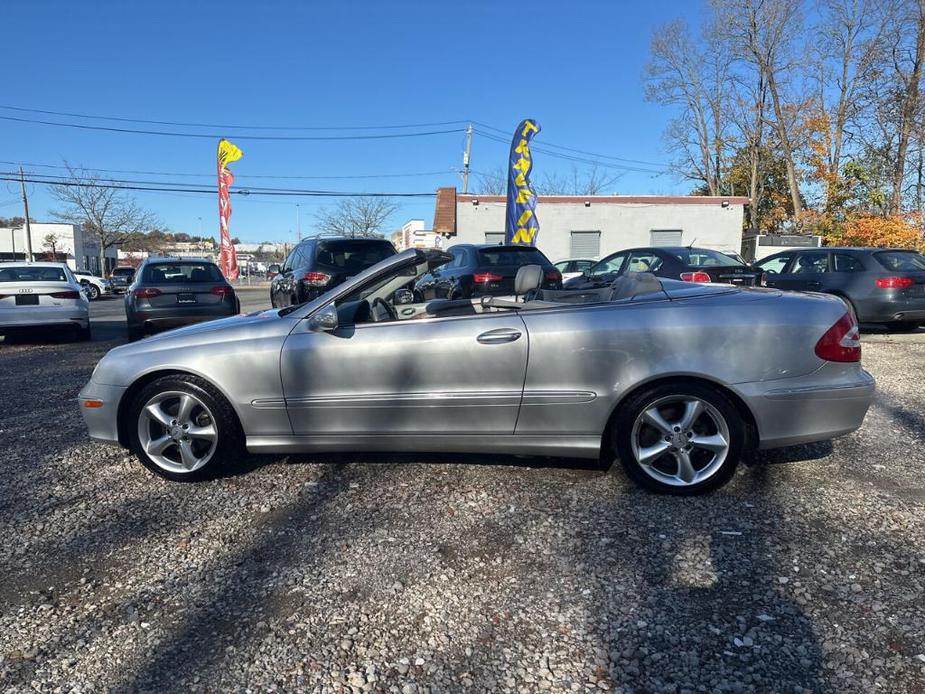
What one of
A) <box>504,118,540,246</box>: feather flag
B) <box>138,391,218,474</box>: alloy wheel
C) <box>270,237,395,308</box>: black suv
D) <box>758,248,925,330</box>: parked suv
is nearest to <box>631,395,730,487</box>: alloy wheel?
<box>138,391,218,474</box>: alloy wheel

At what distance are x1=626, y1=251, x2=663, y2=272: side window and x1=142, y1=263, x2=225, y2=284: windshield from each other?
697cm

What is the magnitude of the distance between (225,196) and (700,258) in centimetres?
2719

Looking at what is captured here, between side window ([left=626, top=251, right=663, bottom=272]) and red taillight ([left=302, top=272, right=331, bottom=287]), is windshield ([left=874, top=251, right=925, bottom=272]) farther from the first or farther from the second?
red taillight ([left=302, top=272, right=331, bottom=287])

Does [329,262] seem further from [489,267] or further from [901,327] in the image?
[901,327]

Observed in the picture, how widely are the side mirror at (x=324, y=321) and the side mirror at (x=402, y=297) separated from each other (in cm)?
100

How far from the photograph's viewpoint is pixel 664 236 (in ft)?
87.5

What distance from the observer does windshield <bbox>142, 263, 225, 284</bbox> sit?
10.4 metres

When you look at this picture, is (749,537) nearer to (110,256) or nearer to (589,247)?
(589,247)

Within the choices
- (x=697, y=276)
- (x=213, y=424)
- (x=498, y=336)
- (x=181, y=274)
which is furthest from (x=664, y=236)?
(x=213, y=424)

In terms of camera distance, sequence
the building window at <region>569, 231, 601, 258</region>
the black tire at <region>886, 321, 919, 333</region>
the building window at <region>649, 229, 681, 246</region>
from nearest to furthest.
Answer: the black tire at <region>886, 321, 919, 333</region> → the building window at <region>649, 229, 681, 246</region> → the building window at <region>569, 231, 601, 258</region>

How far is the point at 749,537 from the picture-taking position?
3135 mm

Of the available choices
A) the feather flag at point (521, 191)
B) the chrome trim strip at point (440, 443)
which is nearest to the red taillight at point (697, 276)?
the chrome trim strip at point (440, 443)

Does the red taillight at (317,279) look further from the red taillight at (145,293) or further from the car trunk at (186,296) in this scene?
the red taillight at (145,293)

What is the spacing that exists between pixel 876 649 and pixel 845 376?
1.73m
